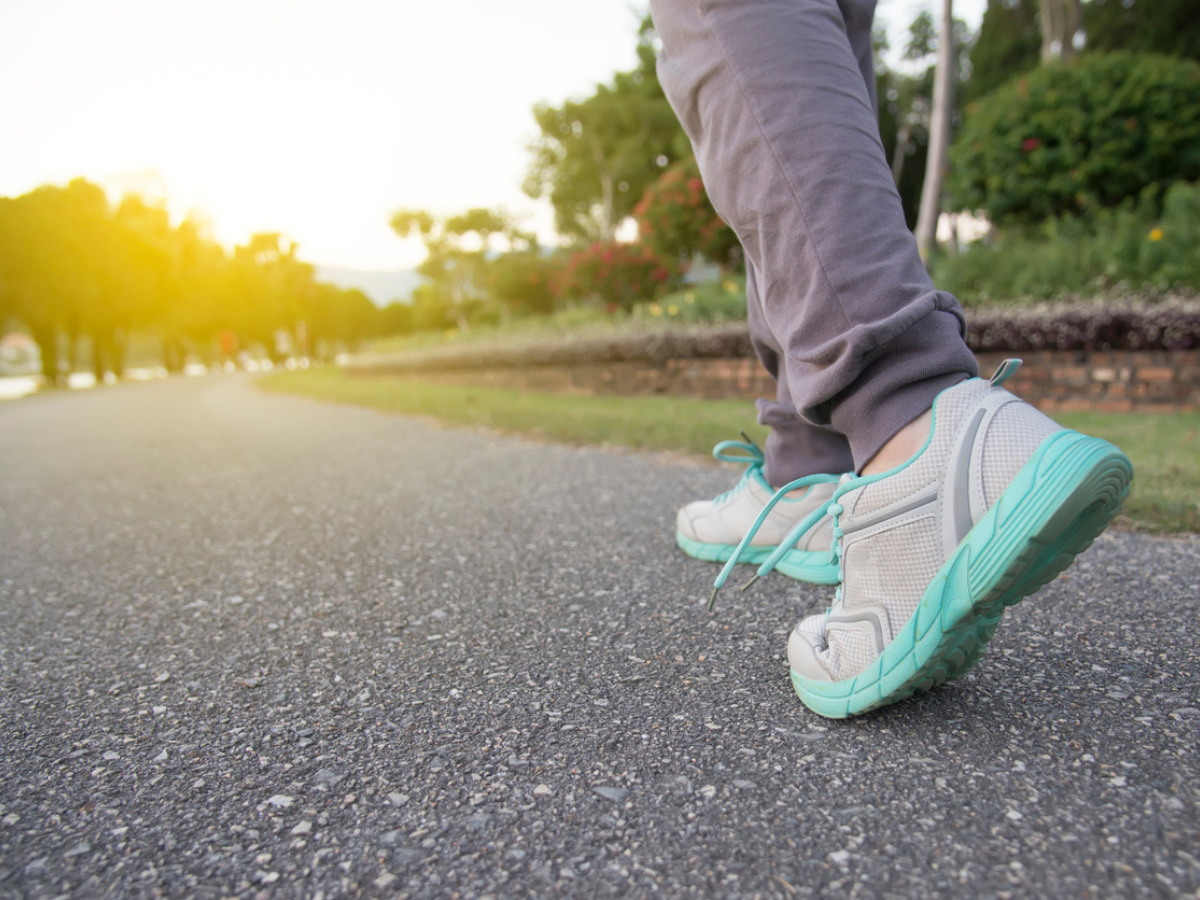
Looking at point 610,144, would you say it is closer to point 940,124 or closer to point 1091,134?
point 940,124

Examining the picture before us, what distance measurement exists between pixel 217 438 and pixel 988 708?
16.7 ft

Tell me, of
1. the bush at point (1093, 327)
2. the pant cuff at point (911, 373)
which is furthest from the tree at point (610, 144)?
the pant cuff at point (911, 373)

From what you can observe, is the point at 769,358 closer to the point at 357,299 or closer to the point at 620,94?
the point at 620,94

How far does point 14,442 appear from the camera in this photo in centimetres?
546

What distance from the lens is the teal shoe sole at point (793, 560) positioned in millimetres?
1431

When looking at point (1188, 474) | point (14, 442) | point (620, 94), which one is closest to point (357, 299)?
point (620, 94)

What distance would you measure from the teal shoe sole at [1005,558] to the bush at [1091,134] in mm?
7577

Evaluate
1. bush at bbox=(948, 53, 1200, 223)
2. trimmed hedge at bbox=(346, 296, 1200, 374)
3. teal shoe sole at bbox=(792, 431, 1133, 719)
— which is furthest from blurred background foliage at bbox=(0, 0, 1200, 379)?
teal shoe sole at bbox=(792, 431, 1133, 719)

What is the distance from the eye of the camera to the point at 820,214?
96 centimetres

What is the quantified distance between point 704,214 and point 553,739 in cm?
1032

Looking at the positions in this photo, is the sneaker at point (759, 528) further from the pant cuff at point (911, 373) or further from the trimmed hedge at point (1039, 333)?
the trimmed hedge at point (1039, 333)

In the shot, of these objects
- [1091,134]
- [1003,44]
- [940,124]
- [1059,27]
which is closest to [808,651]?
[1091,134]

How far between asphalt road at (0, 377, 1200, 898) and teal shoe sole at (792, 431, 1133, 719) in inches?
3.6

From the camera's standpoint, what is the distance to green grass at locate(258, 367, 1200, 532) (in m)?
1.89
